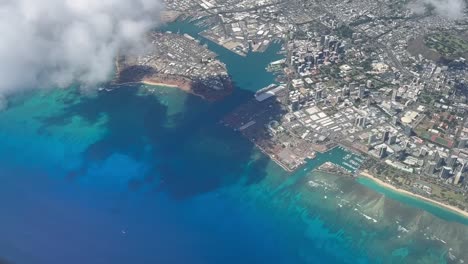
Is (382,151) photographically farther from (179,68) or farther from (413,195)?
(179,68)

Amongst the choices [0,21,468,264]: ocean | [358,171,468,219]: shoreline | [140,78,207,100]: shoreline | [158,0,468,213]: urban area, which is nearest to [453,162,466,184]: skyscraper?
[158,0,468,213]: urban area

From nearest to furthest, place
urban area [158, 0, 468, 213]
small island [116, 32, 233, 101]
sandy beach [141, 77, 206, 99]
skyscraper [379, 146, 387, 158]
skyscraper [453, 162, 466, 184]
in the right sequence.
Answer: skyscraper [453, 162, 466, 184], skyscraper [379, 146, 387, 158], urban area [158, 0, 468, 213], small island [116, 32, 233, 101], sandy beach [141, 77, 206, 99]

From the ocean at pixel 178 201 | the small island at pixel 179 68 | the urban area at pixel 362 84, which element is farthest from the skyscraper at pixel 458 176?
the small island at pixel 179 68

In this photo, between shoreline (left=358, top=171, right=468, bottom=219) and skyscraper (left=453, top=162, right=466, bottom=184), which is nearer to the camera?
shoreline (left=358, top=171, right=468, bottom=219)

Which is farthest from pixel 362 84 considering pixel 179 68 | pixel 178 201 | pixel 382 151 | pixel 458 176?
pixel 178 201

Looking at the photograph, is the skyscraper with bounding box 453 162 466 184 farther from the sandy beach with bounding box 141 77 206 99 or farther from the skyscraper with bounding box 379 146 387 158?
the sandy beach with bounding box 141 77 206 99
